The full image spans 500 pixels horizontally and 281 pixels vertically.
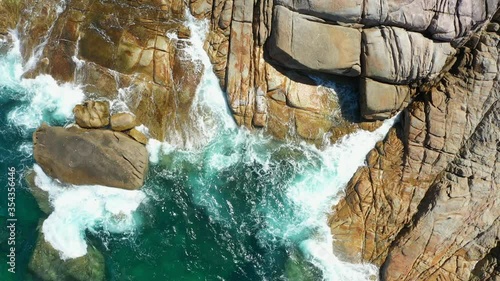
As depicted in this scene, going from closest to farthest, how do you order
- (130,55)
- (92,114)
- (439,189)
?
1. (439,189)
2. (92,114)
3. (130,55)

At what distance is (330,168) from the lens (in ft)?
62.0

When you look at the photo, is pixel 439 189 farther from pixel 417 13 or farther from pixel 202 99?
pixel 202 99

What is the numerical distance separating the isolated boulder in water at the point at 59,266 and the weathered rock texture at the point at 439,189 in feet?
34.7

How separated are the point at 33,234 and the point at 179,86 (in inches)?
363

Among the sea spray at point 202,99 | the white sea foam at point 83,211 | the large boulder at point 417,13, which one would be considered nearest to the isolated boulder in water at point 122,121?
the sea spray at point 202,99

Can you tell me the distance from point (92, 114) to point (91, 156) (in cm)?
186

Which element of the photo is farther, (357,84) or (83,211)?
(357,84)

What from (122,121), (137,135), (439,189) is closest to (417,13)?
(439,189)

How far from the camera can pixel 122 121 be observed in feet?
59.3

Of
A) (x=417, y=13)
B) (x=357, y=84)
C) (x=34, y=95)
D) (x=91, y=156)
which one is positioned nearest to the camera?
(x=417, y=13)

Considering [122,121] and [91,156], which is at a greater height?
[122,121]

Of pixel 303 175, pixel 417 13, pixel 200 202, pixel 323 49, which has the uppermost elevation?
pixel 417 13

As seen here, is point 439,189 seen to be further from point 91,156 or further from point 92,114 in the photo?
point 92,114

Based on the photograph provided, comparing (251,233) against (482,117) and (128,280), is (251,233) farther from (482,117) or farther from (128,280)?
(482,117)
